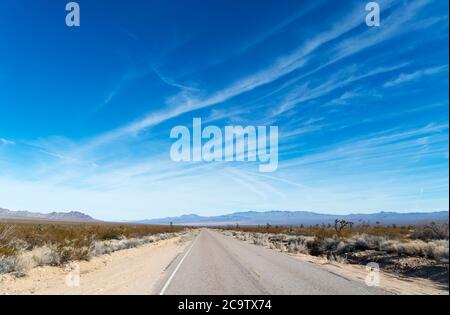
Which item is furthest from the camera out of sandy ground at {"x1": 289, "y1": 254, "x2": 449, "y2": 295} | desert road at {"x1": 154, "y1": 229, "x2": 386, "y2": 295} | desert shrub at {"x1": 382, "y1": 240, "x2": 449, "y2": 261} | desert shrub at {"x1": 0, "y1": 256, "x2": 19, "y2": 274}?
desert shrub at {"x1": 382, "y1": 240, "x2": 449, "y2": 261}

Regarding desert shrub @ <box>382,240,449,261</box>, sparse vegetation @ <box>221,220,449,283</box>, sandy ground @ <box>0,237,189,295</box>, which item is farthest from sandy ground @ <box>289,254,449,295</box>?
sandy ground @ <box>0,237,189,295</box>

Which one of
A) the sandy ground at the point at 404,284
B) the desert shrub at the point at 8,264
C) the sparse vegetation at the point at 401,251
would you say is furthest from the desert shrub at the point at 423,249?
the desert shrub at the point at 8,264

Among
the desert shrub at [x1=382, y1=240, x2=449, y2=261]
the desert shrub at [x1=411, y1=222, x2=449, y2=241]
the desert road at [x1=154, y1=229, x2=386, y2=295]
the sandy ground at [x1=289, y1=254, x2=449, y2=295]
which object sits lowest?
the sandy ground at [x1=289, y1=254, x2=449, y2=295]

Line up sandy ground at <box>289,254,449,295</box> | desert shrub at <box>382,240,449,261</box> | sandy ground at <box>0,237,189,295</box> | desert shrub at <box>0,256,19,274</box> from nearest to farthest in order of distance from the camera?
sandy ground at <box>289,254,449,295</box> < sandy ground at <box>0,237,189,295</box> < desert shrub at <box>0,256,19,274</box> < desert shrub at <box>382,240,449,261</box>

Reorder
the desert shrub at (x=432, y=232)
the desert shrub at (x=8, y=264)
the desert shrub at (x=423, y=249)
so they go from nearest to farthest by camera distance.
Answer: the desert shrub at (x=8, y=264) → the desert shrub at (x=423, y=249) → the desert shrub at (x=432, y=232)

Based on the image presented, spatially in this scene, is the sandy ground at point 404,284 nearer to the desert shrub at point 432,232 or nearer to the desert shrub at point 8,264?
the desert shrub at point 432,232

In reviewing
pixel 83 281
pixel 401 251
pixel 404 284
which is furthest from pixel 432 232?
pixel 83 281

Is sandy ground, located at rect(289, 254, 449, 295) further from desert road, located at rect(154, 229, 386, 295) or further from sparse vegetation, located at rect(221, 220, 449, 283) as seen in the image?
sparse vegetation, located at rect(221, 220, 449, 283)

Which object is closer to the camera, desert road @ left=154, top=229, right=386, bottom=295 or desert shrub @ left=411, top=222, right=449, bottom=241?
desert road @ left=154, top=229, right=386, bottom=295

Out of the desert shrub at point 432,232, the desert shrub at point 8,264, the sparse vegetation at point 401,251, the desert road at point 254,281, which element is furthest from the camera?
the desert shrub at point 432,232
